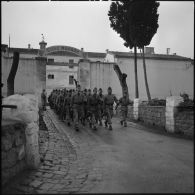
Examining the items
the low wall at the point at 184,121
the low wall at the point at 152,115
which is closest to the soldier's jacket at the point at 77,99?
the low wall at the point at 152,115

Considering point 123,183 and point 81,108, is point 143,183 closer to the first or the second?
point 123,183

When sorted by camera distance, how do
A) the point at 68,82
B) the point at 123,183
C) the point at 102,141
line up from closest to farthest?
the point at 123,183 < the point at 102,141 < the point at 68,82

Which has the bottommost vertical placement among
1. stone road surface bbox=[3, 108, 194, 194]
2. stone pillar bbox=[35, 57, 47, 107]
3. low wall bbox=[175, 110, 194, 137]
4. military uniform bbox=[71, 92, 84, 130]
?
stone road surface bbox=[3, 108, 194, 194]

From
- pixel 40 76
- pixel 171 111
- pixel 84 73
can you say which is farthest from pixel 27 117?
pixel 84 73

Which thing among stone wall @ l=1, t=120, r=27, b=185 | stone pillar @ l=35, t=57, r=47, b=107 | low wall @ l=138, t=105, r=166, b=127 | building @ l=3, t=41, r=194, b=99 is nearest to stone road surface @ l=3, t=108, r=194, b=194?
stone wall @ l=1, t=120, r=27, b=185

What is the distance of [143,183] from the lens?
4.74 metres

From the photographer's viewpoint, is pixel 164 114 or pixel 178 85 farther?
pixel 178 85

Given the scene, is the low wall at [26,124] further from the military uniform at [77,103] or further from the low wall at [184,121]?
the military uniform at [77,103]

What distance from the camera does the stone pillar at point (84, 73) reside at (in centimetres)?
3075

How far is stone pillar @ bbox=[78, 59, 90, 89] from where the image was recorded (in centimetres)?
3075

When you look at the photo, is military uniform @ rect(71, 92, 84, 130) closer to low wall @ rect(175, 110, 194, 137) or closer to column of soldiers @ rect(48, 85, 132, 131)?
column of soldiers @ rect(48, 85, 132, 131)

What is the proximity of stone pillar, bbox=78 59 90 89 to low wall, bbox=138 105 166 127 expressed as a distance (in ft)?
46.7

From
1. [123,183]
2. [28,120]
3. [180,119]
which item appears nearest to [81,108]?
[180,119]

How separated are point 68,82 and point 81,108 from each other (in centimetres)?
3491
